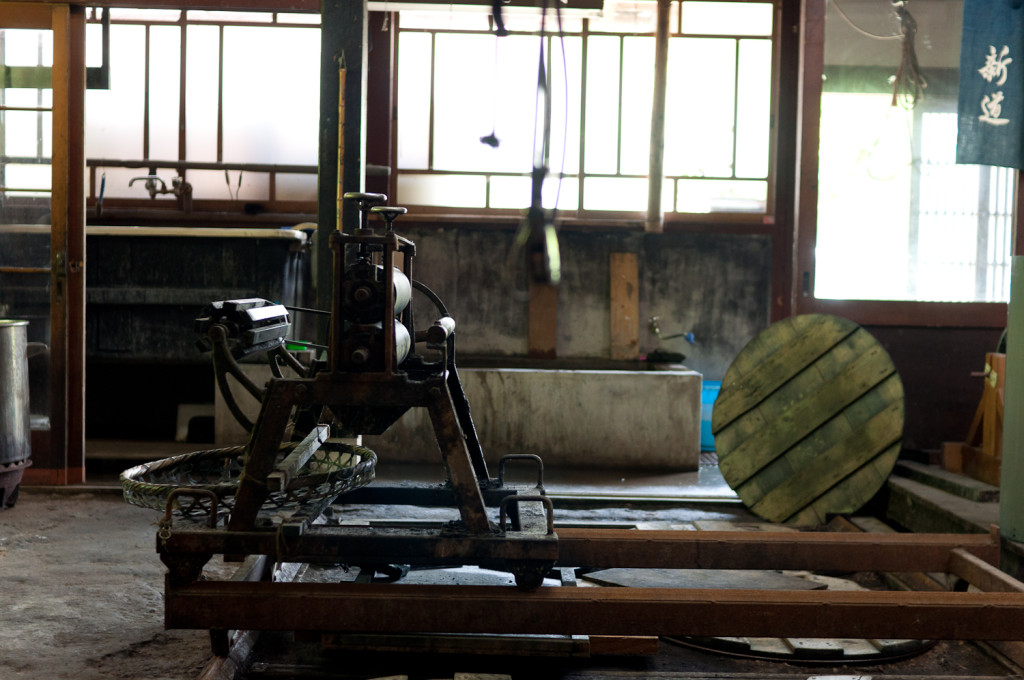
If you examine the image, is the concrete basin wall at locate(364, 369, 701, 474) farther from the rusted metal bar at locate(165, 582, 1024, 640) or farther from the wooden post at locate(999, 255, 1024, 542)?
the rusted metal bar at locate(165, 582, 1024, 640)

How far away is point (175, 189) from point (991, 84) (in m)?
5.76

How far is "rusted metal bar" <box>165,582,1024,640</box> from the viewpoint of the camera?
2.31 meters

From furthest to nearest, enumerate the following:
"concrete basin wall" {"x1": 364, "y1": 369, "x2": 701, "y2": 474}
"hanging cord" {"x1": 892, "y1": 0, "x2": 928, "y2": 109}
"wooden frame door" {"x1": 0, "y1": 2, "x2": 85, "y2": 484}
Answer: "hanging cord" {"x1": 892, "y1": 0, "x2": 928, "y2": 109}, "concrete basin wall" {"x1": 364, "y1": 369, "x2": 701, "y2": 474}, "wooden frame door" {"x1": 0, "y1": 2, "x2": 85, "y2": 484}

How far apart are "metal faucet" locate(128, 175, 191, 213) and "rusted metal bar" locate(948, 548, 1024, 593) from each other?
603 cm

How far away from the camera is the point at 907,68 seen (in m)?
6.34

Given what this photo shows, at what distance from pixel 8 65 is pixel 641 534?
174 inches

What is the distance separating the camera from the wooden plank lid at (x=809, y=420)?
4375 millimetres

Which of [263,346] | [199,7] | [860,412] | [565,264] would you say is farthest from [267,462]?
[565,264]

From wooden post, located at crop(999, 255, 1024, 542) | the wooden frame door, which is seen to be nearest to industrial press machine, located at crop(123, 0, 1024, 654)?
wooden post, located at crop(999, 255, 1024, 542)

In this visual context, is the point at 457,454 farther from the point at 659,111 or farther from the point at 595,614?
the point at 659,111

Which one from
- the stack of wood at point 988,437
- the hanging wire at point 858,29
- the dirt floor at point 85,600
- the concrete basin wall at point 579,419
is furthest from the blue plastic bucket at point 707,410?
the dirt floor at point 85,600

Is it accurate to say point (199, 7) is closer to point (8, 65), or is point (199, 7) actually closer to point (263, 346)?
point (8, 65)

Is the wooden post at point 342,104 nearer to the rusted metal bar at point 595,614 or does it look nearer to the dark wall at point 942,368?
the rusted metal bar at point 595,614

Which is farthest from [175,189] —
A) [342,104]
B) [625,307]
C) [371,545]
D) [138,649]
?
[371,545]
